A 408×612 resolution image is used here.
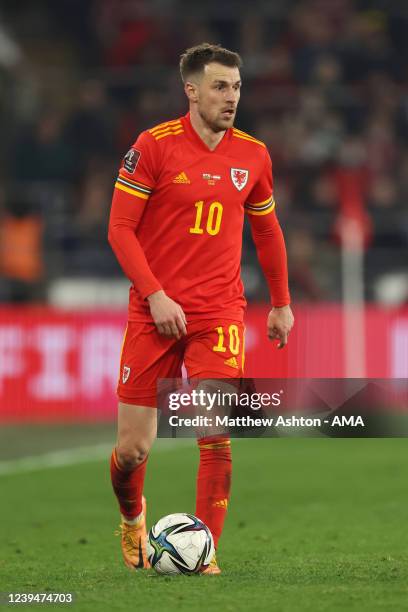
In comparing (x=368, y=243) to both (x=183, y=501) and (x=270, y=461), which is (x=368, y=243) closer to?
(x=270, y=461)

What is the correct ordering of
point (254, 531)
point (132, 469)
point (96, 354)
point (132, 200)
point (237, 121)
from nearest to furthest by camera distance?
1. point (132, 200)
2. point (132, 469)
3. point (254, 531)
4. point (96, 354)
5. point (237, 121)

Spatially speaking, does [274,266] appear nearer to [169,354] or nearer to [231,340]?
[231,340]

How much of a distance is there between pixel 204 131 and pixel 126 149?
13063mm

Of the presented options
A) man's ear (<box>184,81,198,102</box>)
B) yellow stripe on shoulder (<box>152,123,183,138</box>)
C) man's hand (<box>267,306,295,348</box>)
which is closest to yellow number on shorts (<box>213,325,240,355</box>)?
man's hand (<box>267,306,295,348</box>)

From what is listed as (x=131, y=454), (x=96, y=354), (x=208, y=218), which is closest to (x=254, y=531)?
(x=131, y=454)

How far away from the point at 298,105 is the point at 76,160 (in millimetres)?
3061

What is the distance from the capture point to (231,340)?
6348 mm

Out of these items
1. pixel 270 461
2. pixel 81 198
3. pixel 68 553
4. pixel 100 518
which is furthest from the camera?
pixel 81 198

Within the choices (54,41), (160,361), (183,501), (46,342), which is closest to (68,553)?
(160,361)

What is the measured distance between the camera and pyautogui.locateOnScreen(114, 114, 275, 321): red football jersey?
632 centimetres

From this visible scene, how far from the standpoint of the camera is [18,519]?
916 cm

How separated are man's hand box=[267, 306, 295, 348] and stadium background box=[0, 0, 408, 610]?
642cm

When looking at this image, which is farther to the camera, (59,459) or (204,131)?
(59,459)

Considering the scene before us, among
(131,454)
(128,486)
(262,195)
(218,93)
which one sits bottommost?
(128,486)
